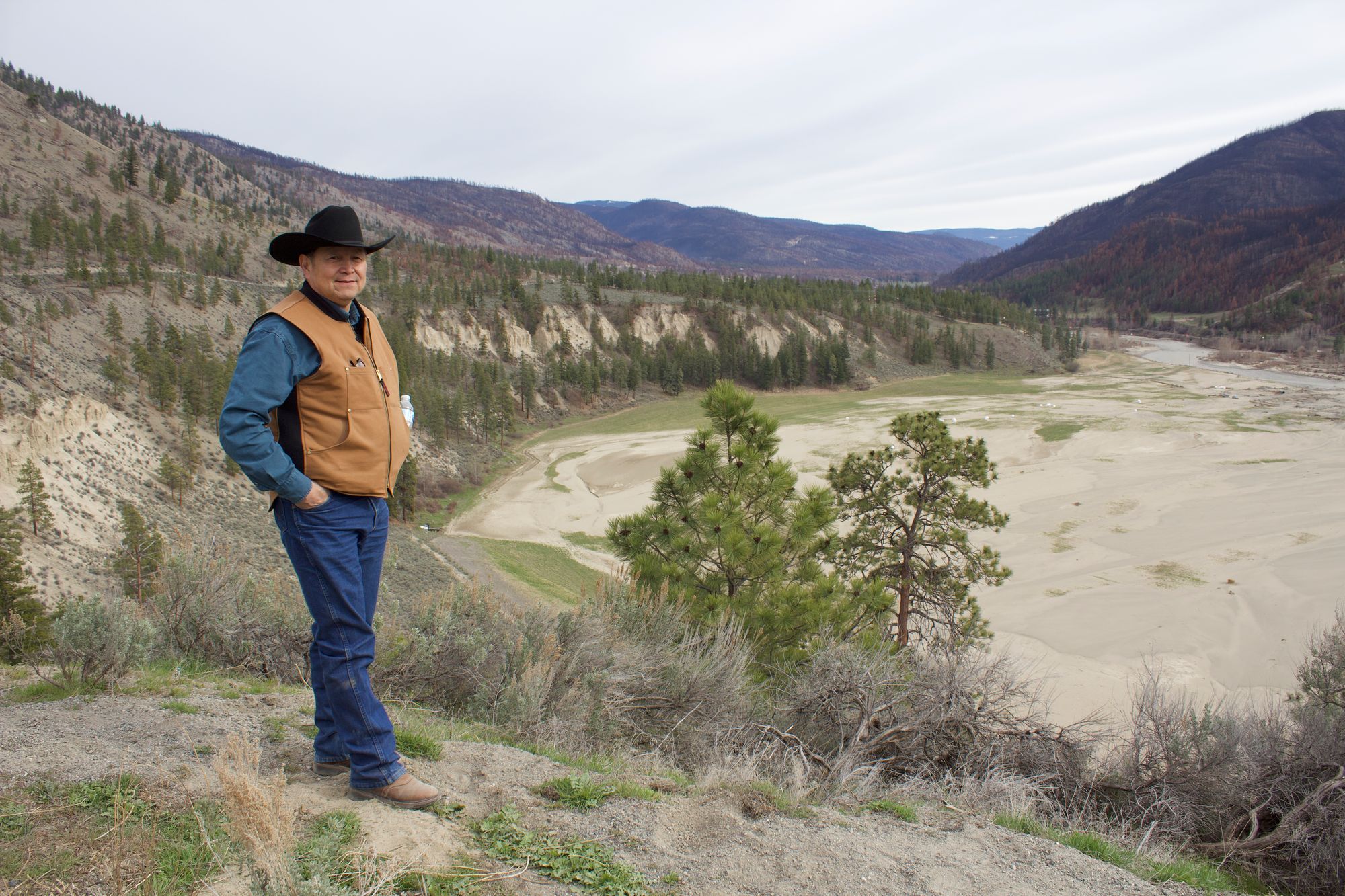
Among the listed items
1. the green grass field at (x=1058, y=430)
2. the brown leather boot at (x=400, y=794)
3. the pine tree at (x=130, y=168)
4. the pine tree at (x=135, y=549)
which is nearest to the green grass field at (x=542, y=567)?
the pine tree at (x=135, y=549)

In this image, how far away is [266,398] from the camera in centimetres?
288

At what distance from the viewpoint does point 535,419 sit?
186 feet

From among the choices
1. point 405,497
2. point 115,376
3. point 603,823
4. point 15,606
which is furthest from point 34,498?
point 603,823

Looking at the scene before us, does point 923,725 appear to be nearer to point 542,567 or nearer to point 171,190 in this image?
point 542,567

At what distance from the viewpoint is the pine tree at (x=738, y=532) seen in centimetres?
924

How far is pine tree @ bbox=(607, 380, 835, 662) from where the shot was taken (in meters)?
9.24

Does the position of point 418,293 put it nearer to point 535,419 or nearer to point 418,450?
point 535,419

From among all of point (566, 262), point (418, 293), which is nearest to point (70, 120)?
point (566, 262)

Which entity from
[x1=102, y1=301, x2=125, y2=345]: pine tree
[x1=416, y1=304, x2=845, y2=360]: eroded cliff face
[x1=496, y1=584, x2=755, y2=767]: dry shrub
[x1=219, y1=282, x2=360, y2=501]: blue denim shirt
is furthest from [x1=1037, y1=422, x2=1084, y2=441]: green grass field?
[x1=102, y1=301, x2=125, y2=345]: pine tree

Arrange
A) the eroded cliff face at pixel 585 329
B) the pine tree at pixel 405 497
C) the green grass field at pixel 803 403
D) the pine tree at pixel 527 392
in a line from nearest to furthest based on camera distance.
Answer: the pine tree at pixel 405 497
the green grass field at pixel 803 403
the pine tree at pixel 527 392
the eroded cliff face at pixel 585 329

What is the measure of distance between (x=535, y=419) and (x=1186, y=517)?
4204 cm

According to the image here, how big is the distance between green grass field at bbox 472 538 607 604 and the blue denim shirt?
1697cm

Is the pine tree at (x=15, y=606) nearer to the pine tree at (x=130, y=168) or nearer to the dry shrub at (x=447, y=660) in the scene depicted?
the dry shrub at (x=447, y=660)

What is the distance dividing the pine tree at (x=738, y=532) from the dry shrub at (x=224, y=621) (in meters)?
4.51
